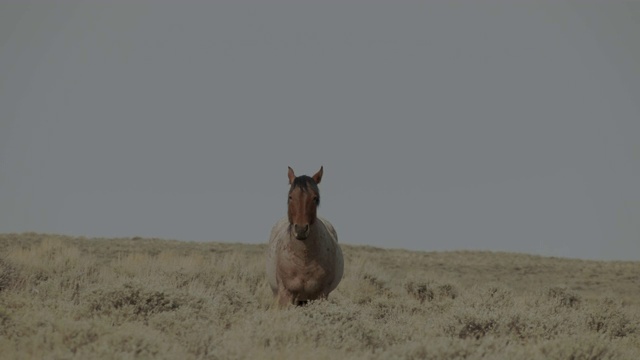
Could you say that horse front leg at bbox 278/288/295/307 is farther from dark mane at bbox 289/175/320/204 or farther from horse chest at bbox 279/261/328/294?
dark mane at bbox 289/175/320/204

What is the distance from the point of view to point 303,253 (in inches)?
396

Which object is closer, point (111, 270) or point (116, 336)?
point (116, 336)

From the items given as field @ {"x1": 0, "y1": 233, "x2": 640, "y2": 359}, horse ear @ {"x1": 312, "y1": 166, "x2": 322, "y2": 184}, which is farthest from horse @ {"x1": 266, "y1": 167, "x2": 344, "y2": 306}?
field @ {"x1": 0, "y1": 233, "x2": 640, "y2": 359}

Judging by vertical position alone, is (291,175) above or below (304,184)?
above

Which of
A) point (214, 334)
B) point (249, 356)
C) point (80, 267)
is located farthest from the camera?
point (80, 267)

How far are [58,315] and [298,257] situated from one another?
10.9ft

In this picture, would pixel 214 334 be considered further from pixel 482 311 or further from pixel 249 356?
pixel 482 311

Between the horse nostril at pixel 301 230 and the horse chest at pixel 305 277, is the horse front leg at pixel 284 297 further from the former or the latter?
the horse nostril at pixel 301 230

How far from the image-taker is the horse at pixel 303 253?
9711mm

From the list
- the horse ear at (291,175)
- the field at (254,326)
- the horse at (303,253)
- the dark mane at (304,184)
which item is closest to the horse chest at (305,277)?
the horse at (303,253)

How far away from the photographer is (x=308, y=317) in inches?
331

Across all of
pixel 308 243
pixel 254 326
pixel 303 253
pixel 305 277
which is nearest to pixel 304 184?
pixel 308 243

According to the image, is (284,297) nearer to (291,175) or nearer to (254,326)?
(291,175)

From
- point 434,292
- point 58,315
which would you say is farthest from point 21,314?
point 434,292
